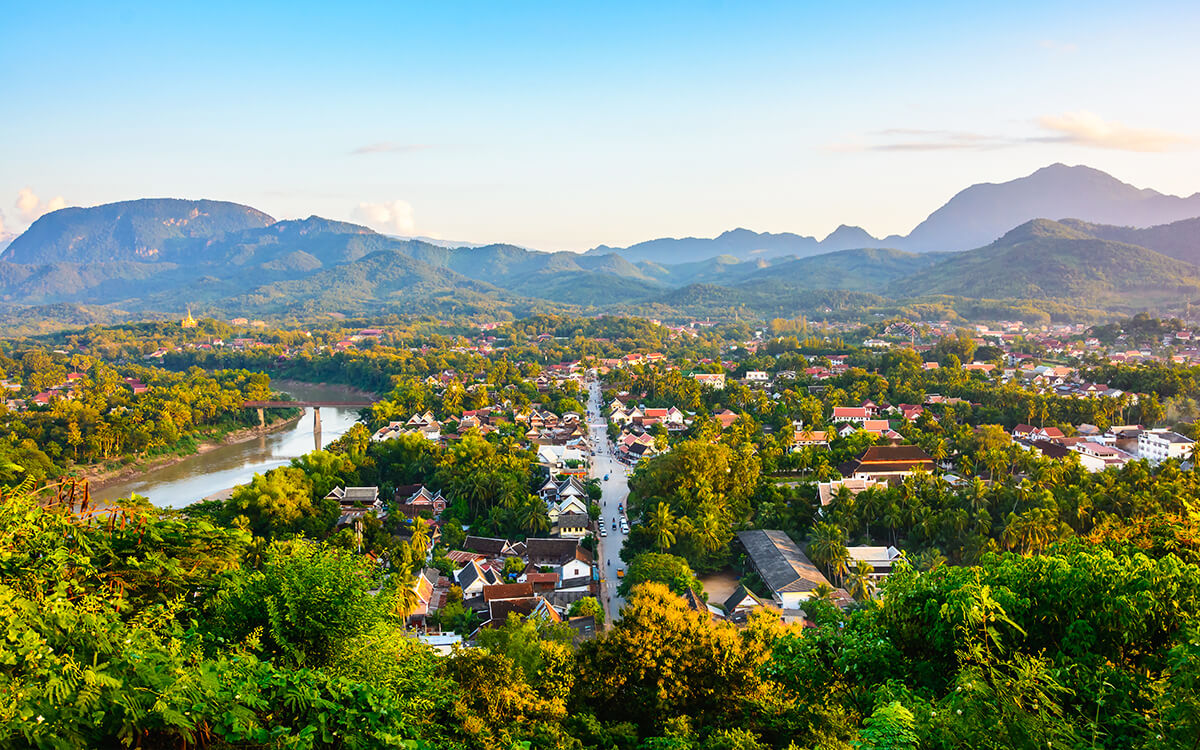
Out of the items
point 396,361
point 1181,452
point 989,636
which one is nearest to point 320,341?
point 396,361

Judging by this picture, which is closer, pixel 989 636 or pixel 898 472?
pixel 989 636

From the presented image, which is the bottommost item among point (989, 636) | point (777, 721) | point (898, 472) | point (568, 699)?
point (898, 472)

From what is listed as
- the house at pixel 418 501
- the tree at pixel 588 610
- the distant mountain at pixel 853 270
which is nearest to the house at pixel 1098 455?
the tree at pixel 588 610

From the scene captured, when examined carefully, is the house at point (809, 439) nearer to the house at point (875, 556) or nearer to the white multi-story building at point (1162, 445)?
the house at point (875, 556)

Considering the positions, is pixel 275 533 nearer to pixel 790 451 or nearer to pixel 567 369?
pixel 790 451

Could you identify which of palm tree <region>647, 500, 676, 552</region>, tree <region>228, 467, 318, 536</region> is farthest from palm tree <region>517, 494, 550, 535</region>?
tree <region>228, 467, 318, 536</region>

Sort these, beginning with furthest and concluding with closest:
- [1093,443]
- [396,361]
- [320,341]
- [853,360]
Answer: [320,341]
[396,361]
[853,360]
[1093,443]
